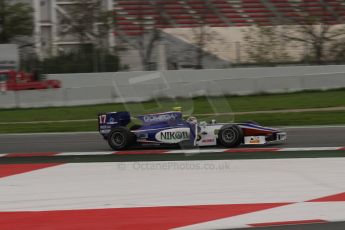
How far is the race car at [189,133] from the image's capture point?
11516mm

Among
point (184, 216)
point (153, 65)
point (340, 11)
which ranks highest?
point (340, 11)

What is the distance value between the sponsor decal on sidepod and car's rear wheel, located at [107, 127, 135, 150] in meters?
0.54

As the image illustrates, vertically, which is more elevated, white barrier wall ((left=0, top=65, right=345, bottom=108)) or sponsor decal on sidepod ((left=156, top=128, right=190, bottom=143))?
white barrier wall ((left=0, top=65, right=345, bottom=108))

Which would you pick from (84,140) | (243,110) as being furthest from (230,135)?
(243,110)

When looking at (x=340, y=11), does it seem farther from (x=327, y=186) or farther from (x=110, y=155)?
(x=327, y=186)

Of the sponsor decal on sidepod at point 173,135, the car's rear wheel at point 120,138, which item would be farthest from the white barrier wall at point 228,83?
the sponsor decal on sidepod at point 173,135

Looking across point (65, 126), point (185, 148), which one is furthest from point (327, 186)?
point (65, 126)

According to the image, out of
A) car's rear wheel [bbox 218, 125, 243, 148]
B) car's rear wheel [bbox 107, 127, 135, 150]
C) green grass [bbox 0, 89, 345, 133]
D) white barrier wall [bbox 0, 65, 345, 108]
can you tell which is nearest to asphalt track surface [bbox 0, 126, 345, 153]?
car's rear wheel [bbox 107, 127, 135, 150]

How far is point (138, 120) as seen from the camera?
38.8ft

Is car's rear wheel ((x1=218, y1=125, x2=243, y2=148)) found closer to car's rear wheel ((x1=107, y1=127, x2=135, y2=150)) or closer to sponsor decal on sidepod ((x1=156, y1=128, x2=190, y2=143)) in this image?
sponsor decal on sidepod ((x1=156, y1=128, x2=190, y2=143))

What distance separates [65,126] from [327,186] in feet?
38.2

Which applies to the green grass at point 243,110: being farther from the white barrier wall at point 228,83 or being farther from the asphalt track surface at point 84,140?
the asphalt track surface at point 84,140

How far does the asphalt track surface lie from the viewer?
41.6ft

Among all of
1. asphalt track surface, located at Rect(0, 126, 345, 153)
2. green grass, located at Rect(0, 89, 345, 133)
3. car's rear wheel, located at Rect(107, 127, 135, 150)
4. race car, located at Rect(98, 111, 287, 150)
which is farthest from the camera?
green grass, located at Rect(0, 89, 345, 133)
